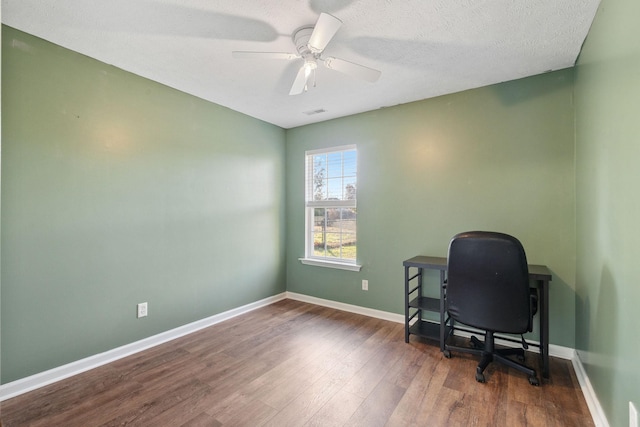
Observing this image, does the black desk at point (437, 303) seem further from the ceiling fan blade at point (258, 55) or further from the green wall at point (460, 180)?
the ceiling fan blade at point (258, 55)

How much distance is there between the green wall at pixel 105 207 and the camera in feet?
6.41

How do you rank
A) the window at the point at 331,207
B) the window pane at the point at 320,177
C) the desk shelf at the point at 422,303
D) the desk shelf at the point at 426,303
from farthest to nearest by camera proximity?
the window pane at the point at 320,177 → the window at the point at 331,207 → the desk shelf at the point at 426,303 → the desk shelf at the point at 422,303

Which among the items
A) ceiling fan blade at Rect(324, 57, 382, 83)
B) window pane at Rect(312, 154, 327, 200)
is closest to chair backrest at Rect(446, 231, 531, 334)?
ceiling fan blade at Rect(324, 57, 382, 83)

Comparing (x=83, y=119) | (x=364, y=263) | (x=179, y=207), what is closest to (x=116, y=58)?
(x=83, y=119)

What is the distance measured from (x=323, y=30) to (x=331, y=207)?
2447 mm

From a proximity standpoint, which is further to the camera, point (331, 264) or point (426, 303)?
point (331, 264)

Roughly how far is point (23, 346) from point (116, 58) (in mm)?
2223

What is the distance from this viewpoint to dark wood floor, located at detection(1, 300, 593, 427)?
1.73m

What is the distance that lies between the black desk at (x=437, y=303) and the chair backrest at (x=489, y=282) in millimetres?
289

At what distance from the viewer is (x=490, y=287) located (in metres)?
2.07

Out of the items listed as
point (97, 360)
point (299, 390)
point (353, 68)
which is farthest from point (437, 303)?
point (97, 360)

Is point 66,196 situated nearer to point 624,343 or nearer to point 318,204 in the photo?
point 318,204

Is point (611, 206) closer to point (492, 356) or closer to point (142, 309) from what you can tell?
point (492, 356)

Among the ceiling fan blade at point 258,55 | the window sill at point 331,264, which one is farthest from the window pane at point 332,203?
the ceiling fan blade at point 258,55
